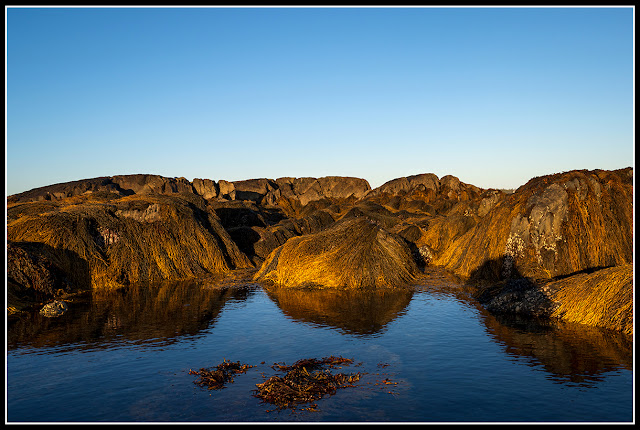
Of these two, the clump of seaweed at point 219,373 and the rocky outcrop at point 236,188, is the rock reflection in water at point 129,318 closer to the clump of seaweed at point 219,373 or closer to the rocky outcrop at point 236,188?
the clump of seaweed at point 219,373

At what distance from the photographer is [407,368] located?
1114 cm

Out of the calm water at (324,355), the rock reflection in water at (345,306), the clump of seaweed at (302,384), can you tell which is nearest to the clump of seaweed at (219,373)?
the calm water at (324,355)

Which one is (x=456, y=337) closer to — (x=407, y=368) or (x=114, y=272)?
(x=407, y=368)

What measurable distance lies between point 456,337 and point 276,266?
11.8 meters

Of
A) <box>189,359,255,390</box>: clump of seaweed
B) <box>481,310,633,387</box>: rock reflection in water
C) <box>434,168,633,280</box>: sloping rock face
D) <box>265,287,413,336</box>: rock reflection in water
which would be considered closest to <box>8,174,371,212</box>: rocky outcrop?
<box>265,287,413,336</box>: rock reflection in water

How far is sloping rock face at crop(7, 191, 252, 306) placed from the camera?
21266 mm

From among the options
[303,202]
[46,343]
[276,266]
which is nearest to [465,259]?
[276,266]

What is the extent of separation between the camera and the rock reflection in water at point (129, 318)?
546 inches

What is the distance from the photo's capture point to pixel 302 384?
9.91 meters

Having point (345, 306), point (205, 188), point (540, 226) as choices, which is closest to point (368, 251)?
point (345, 306)

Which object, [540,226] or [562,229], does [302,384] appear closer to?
[540,226]

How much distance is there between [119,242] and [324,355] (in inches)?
618

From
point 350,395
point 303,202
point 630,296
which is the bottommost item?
point 350,395

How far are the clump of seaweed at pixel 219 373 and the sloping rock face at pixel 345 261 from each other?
35.7ft
